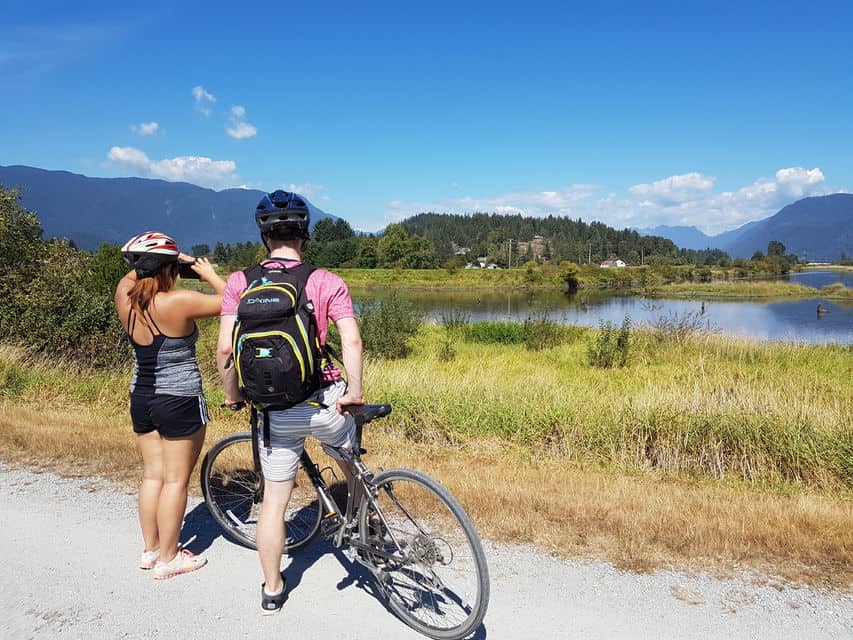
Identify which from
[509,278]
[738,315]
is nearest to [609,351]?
[738,315]

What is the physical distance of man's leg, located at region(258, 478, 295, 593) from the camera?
2.76 meters

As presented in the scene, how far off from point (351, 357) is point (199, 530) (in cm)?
215

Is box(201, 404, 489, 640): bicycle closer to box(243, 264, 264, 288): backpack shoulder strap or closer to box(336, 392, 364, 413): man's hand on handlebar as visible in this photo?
box(336, 392, 364, 413): man's hand on handlebar

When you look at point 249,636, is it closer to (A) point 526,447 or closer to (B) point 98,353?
(A) point 526,447

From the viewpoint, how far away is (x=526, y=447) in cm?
708

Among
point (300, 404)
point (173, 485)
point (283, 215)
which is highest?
point (283, 215)

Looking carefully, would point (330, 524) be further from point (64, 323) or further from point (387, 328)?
point (387, 328)

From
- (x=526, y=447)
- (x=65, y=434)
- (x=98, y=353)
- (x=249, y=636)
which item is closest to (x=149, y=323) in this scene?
(x=249, y=636)

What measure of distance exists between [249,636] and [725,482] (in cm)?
496

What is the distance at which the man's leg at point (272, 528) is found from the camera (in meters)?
2.76

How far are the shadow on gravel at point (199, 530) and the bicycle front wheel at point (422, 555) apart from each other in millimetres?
1343

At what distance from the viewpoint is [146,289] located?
3025 millimetres

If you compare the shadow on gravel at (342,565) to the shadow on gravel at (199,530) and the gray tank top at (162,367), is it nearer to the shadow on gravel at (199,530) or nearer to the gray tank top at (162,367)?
the shadow on gravel at (199,530)

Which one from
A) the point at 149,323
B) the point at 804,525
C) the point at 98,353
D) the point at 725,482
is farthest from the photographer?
the point at 98,353
